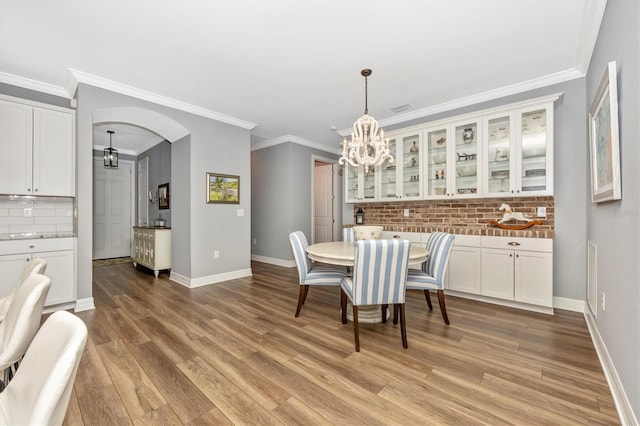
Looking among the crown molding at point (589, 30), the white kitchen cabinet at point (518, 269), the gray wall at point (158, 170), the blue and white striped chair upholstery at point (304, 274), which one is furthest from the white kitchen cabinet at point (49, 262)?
the crown molding at point (589, 30)

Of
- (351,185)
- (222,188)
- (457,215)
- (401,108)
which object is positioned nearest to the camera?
(457,215)

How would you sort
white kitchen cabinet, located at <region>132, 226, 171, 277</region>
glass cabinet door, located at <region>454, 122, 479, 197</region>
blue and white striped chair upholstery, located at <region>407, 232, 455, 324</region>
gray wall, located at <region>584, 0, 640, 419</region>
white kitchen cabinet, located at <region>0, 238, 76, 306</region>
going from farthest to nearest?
white kitchen cabinet, located at <region>132, 226, 171, 277</region> < glass cabinet door, located at <region>454, 122, 479, 197</region> < white kitchen cabinet, located at <region>0, 238, 76, 306</region> < blue and white striped chair upholstery, located at <region>407, 232, 455, 324</region> < gray wall, located at <region>584, 0, 640, 419</region>

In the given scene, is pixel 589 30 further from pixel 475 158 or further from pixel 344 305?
pixel 344 305

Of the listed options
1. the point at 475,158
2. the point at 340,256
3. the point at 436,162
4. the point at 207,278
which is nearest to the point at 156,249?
the point at 207,278

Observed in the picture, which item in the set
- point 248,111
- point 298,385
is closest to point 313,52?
point 248,111

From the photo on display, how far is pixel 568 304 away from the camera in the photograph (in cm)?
305

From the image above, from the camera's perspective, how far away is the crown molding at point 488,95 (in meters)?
3.04

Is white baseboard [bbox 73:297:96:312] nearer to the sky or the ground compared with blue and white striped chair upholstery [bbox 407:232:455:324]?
nearer to the ground

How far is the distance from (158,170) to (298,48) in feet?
14.6

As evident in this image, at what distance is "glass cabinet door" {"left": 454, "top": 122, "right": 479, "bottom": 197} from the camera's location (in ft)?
11.7

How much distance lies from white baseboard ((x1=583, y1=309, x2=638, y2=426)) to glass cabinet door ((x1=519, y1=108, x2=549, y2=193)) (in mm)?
1469

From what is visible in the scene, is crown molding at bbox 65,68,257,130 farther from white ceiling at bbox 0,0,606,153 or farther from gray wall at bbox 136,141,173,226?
gray wall at bbox 136,141,173,226

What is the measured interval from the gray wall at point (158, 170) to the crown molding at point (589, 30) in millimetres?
5703

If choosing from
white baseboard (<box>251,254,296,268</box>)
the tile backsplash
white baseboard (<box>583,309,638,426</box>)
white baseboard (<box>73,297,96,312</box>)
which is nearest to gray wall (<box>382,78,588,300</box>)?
white baseboard (<box>583,309,638,426</box>)
